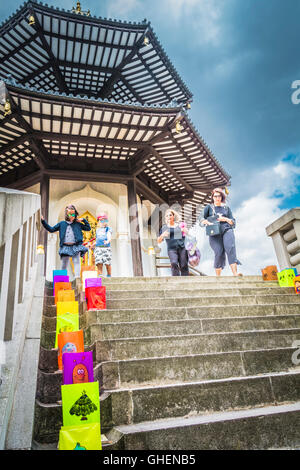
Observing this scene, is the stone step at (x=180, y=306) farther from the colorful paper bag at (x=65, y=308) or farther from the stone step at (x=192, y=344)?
the stone step at (x=192, y=344)

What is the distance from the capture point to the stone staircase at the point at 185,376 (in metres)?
2.05

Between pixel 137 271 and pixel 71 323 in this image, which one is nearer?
pixel 71 323

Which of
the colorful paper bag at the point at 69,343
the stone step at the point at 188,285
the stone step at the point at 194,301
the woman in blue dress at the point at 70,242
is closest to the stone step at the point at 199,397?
the colorful paper bag at the point at 69,343

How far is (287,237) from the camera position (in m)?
5.89

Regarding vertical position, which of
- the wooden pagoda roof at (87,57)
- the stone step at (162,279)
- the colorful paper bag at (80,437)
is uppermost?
the wooden pagoda roof at (87,57)

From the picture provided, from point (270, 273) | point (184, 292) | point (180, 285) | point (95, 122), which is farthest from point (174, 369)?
point (95, 122)

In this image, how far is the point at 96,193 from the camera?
10.9m

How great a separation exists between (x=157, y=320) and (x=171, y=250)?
289cm

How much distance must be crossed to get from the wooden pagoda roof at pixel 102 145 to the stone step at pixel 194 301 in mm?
5392

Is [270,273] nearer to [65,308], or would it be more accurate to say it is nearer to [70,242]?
[70,242]

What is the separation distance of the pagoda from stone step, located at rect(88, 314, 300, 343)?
5.97 metres
